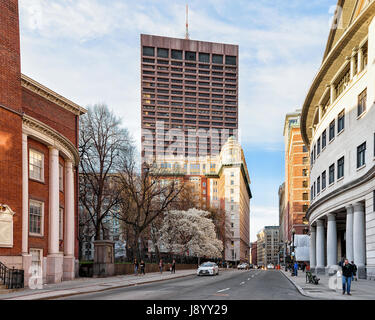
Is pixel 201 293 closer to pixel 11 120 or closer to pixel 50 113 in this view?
pixel 11 120

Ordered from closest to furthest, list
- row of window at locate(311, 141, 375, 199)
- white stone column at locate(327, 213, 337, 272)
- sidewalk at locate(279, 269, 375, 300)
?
sidewalk at locate(279, 269, 375, 300) < row of window at locate(311, 141, 375, 199) < white stone column at locate(327, 213, 337, 272)

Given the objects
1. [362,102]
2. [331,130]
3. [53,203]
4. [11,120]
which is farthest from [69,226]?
[331,130]

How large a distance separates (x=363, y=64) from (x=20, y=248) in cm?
2756

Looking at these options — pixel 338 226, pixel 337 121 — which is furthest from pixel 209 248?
pixel 337 121

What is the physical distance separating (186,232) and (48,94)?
151ft

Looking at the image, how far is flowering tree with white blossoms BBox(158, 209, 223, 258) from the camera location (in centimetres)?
7375

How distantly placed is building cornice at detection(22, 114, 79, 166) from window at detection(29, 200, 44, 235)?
4.31m

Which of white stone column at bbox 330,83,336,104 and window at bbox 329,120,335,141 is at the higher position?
white stone column at bbox 330,83,336,104

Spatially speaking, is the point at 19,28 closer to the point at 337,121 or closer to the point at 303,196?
the point at 337,121

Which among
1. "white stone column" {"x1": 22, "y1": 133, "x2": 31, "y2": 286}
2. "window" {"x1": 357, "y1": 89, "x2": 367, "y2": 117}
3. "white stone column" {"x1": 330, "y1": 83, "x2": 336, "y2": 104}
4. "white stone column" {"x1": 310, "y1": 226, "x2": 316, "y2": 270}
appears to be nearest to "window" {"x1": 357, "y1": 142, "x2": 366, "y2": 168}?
"window" {"x1": 357, "y1": 89, "x2": 367, "y2": 117}

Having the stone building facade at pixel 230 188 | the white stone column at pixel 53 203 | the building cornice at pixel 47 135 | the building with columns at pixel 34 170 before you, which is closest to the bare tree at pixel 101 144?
the building with columns at pixel 34 170

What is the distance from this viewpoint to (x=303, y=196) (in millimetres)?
102125

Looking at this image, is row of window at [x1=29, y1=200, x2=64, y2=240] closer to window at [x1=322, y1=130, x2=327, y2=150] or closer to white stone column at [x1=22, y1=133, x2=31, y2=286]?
white stone column at [x1=22, y1=133, x2=31, y2=286]

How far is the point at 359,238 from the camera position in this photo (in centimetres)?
3400
